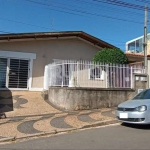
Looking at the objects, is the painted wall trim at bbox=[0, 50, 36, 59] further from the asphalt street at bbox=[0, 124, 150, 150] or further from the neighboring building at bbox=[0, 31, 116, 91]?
the asphalt street at bbox=[0, 124, 150, 150]

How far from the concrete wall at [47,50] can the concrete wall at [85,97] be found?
2.82 meters

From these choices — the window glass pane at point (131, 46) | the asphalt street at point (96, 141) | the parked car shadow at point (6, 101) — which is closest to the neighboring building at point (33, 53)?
the parked car shadow at point (6, 101)

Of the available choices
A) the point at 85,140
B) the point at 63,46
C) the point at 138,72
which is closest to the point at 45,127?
the point at 85,140

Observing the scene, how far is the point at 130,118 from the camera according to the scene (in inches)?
297

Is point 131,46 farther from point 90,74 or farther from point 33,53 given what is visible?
point 90,74

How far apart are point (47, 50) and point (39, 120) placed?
24.2ft

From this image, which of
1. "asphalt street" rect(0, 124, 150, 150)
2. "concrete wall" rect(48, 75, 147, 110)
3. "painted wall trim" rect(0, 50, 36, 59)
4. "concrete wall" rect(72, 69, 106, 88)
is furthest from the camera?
"painted wall trim" rect(0, 50, 36, 59)

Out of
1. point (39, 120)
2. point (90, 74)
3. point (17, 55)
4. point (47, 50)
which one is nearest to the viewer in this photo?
point (39, 120)

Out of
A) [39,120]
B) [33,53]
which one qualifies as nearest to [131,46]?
[33,53]

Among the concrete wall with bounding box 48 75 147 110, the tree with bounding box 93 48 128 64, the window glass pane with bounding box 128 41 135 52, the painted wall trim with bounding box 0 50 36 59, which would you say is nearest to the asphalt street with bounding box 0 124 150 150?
the concrete wall with bounding box 48 75 147 110

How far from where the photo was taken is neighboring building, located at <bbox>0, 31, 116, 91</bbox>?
46.3 feet

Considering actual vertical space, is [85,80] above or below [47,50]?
below

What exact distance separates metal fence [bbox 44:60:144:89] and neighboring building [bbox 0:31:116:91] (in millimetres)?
1700

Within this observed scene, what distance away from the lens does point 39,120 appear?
8.72 metres
